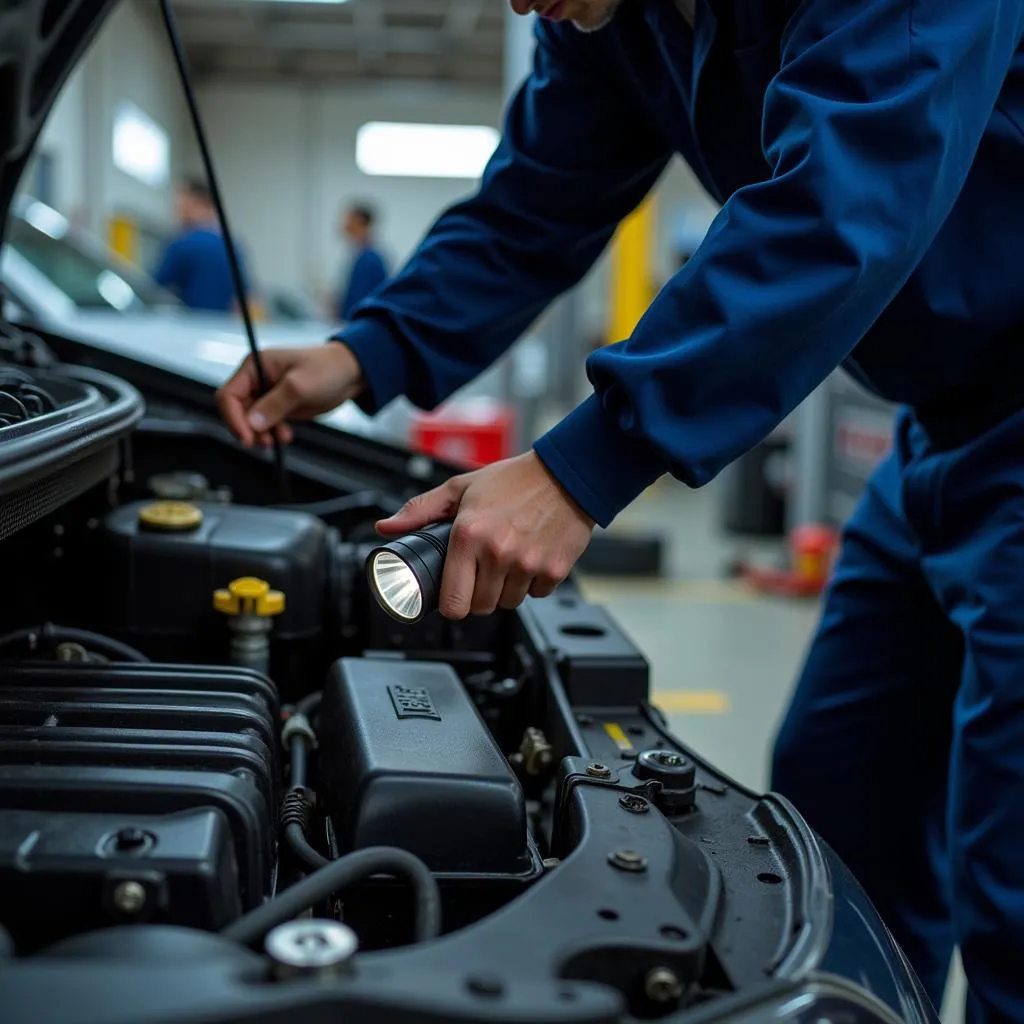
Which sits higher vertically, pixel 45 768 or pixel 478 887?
pixel 45 768

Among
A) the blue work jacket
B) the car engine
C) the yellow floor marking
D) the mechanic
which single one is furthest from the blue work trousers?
the yellow floor marking

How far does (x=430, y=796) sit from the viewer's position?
874 millimetres

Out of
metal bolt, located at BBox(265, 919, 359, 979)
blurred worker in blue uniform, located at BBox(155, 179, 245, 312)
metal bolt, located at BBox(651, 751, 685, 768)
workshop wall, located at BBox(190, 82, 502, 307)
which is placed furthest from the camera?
workshop wall, located at BBox(190, 82, 502, 307)

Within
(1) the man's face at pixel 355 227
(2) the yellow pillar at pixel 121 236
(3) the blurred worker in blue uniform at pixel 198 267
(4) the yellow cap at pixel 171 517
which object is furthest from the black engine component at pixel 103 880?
(2) the yellow pillar at pixel 121 236

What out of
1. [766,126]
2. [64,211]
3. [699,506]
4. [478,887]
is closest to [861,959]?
[478,887]

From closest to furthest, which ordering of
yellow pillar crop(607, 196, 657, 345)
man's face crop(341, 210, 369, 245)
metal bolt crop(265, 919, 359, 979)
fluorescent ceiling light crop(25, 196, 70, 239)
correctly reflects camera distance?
metal bolt crop(265, 919, 359, 979) < fluorescent ceiling light crop(25, 196, 70, 239) < yellow pillar crop(607, 196, 657, 345) < man's face crop(341, 210, 369, 245)

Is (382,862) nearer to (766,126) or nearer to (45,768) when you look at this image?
(45,768)

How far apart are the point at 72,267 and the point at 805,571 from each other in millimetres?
3054

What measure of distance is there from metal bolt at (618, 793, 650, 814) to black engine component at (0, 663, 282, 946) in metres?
0.27

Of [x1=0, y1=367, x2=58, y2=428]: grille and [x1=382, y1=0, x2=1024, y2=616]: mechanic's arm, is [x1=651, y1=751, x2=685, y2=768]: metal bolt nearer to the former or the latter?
[x1=382, y1=0, x2=1024, y2=616]: mechanic's arm

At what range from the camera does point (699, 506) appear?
7.47 m

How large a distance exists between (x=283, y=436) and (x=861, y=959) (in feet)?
3.34

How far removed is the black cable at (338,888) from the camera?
2.29 ft

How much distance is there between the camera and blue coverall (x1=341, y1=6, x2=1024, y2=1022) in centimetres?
92
